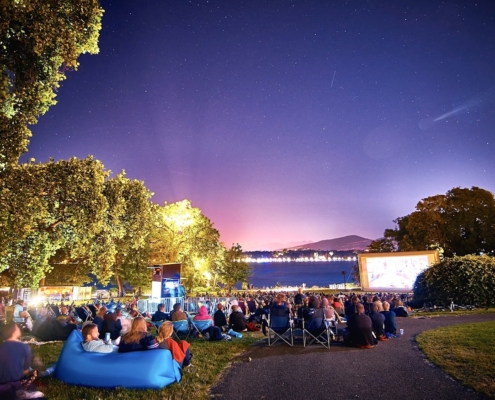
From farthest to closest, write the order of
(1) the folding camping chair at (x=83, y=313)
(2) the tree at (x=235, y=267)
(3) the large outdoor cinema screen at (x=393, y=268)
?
(2) the tree at (x=235, y=267) < (3) the large outdoor cinema screen at (x=393, y=268) < (1) the folding camping chair at (x=83, y=313)

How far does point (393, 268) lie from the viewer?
33656 mm

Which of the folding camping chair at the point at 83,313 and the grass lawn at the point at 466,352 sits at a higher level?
the folding camping chair at the point at 83,313

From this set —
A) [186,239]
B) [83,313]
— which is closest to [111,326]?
[83,313]

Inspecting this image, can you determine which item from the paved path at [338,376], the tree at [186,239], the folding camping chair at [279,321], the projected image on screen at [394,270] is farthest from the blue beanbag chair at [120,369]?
the projected image on screen at [394,270]

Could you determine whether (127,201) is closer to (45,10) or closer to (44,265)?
(44,265)

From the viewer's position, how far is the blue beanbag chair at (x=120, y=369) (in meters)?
5.78

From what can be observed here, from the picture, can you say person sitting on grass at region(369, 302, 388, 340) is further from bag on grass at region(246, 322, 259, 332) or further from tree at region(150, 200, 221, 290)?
tree at region(150, 200, 221, 290)

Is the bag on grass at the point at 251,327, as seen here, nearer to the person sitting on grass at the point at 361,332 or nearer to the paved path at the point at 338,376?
the paved path at the point at 338,376

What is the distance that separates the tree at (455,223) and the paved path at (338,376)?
3813 cm

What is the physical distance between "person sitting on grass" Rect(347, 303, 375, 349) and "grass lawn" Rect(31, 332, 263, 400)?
3.08 meters

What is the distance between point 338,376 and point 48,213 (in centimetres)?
1136

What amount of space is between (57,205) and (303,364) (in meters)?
10.3

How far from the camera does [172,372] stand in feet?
20.2

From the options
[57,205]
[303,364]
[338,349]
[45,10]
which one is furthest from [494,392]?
[57,205]
